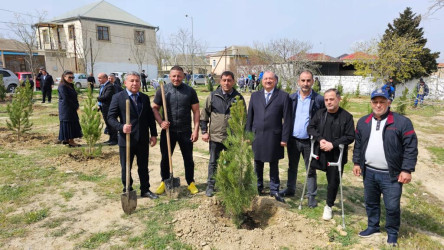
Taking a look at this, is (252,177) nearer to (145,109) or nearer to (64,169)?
(145,109)

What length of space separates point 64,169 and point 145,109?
8.62 feet

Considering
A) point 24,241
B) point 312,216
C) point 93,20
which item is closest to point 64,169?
point 24,241

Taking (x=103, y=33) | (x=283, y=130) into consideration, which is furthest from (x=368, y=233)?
(x=103, y=33)

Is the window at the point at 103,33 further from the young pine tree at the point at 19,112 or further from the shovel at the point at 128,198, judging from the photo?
the shovel at the point at 128,198

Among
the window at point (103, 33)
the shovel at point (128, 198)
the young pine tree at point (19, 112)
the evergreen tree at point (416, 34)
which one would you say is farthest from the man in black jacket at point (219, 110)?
the window at point (103, 33)

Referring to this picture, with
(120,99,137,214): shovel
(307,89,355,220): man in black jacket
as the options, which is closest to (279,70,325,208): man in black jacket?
(307,89,355,220): man in black jacket

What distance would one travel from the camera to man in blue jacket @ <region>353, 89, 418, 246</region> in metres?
2.97

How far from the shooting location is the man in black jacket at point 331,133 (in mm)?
3516

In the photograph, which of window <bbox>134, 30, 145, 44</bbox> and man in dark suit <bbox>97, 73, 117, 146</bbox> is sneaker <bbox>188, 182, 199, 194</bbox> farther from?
window <bbox>134, 30, 145, 44</bbox>

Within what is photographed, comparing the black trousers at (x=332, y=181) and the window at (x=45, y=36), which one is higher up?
the window at (x=45, y=36)

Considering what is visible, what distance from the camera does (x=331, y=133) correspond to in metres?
3.59

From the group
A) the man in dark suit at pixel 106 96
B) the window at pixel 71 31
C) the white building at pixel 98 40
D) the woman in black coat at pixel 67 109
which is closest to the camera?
the woman in black coat at pixel 67 109

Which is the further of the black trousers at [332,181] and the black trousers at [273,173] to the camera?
the black trousers at [273,173]

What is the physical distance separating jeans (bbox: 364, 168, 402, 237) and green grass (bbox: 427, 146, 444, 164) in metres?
5.27
